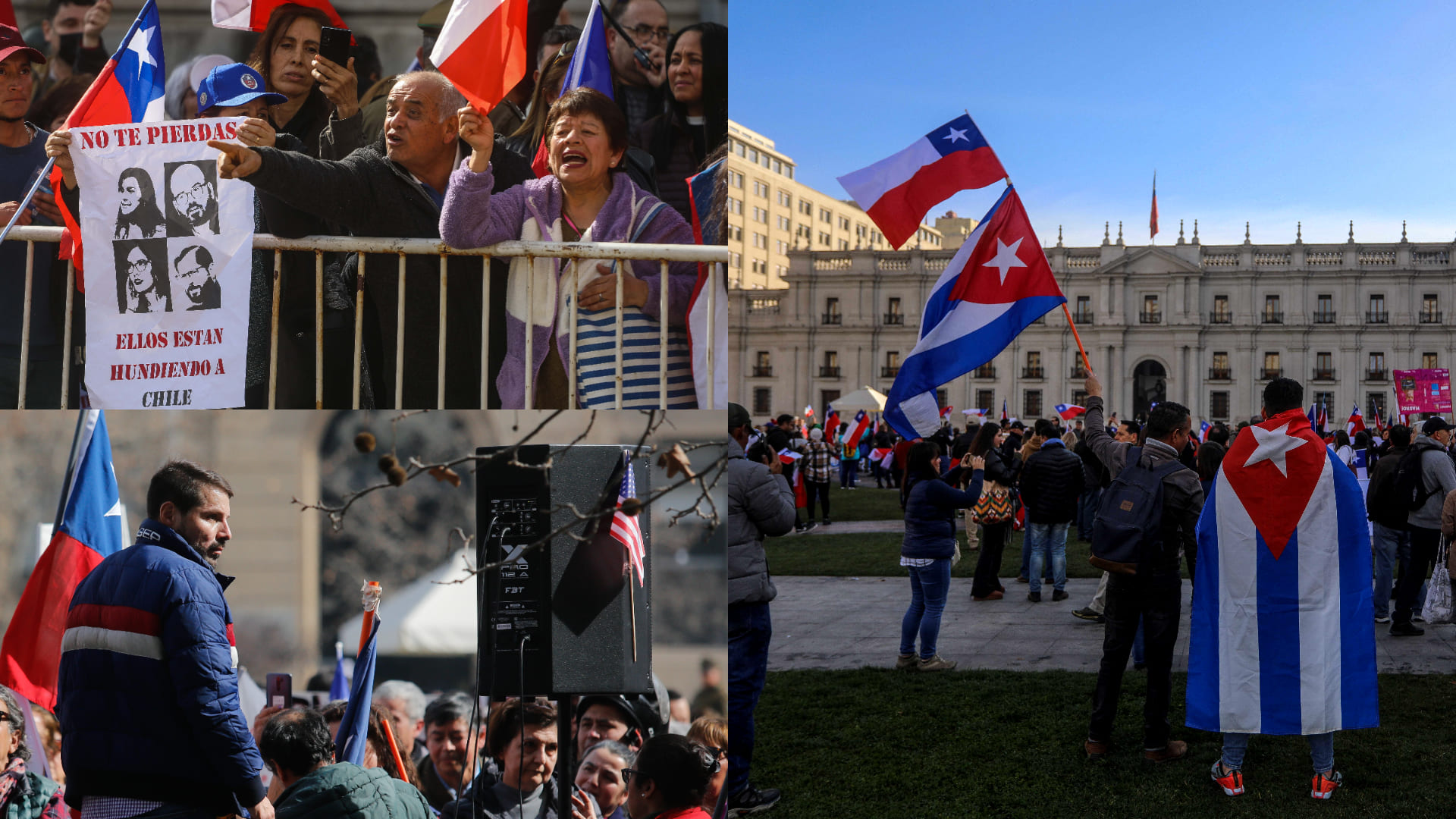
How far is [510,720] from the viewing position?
396 centimetres

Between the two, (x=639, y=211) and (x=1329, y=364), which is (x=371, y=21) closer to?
(x=639, y=211)

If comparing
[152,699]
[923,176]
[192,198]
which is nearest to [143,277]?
[192,198]

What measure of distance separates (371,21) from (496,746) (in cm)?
251

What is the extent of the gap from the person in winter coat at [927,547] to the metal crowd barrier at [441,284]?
12.4 ft

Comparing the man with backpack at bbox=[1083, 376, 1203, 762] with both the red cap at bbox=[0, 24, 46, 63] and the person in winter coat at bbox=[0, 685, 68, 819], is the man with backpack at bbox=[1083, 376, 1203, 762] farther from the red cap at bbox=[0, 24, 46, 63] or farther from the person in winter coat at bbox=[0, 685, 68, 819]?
the red cap at bbox=[0, 24, 46, 63]

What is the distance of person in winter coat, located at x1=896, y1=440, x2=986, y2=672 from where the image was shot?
736 cm

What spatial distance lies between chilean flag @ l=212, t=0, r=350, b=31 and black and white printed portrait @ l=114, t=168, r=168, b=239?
0.60m

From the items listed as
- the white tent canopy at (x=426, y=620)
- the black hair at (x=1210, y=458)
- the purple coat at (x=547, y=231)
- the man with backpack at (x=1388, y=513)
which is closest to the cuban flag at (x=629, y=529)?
the purple coat at (x=547, y=231)

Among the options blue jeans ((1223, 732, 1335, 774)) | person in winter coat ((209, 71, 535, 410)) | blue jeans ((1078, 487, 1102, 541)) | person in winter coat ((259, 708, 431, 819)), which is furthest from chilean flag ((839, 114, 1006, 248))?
blue jeans ((1078, 487, 1102, 541))

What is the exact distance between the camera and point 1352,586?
5227 mm

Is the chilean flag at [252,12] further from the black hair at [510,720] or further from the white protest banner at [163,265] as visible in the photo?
the black hair at [510,720]

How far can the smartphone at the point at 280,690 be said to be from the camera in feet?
13.3

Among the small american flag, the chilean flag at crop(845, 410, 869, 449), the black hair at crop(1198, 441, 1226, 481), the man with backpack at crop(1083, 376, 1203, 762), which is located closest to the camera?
the small american flag

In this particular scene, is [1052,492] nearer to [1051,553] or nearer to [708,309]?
[1051,553]
